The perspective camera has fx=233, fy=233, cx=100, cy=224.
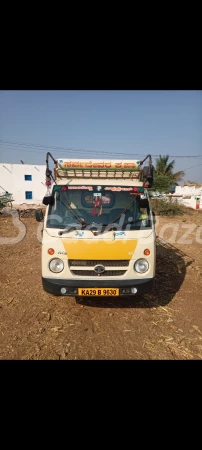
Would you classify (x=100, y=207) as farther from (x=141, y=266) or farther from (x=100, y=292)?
(x=100, y=292)

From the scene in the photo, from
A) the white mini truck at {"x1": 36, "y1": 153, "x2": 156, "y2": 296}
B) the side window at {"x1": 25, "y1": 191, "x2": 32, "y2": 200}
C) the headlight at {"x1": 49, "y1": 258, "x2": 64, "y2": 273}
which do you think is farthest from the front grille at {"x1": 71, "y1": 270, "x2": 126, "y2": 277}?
the side window at {"x1": 25, "y1": 191, "x2": 32, "y2": 200}

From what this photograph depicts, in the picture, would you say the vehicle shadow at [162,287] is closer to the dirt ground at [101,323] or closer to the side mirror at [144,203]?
the dirt ground at [101,323]

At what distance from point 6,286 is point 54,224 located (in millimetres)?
2425

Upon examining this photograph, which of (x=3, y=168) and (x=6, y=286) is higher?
(x=3, y=168)

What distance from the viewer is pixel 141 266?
3680 mm

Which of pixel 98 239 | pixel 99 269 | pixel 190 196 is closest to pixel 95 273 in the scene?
pixel 99 269

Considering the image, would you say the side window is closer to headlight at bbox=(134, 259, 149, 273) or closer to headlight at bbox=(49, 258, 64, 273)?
headlight at bbox=(49, 258, 64, 273)

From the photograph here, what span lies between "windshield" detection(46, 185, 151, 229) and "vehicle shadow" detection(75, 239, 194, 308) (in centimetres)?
131

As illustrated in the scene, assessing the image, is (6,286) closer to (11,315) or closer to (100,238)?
(11,315)

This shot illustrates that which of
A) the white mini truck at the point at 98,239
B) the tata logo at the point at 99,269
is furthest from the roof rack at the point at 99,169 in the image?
the tata logo at the point at 99,269

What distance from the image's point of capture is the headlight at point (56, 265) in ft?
11.9

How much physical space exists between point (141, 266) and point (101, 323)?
118cm

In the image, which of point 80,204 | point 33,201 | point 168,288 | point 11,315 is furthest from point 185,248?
point 33,201
